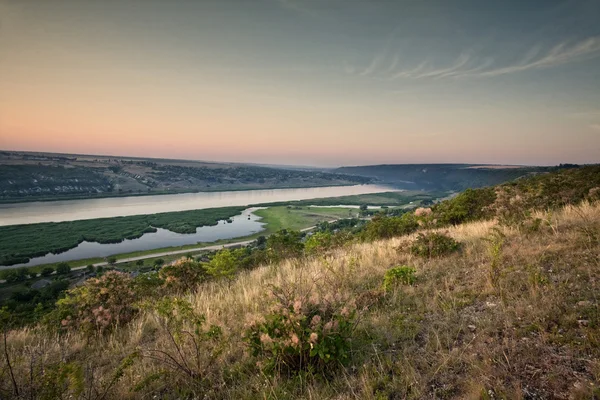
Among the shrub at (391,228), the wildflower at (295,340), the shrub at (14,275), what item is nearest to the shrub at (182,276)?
the wildflower at (295,340)

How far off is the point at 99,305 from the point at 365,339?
20.0 ft

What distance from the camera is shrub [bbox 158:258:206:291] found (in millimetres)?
9430

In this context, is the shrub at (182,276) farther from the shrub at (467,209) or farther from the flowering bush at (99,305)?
the shrub at (467,209)

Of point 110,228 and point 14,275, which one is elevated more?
point 110,228

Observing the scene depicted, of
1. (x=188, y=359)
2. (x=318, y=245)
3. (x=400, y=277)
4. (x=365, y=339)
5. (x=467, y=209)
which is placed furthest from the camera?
(x=467, y=209)

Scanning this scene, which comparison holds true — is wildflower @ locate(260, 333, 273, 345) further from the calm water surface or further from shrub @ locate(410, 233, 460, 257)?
the calm water surface

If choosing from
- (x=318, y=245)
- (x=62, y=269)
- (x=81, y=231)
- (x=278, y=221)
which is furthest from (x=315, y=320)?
(x=81, y=231)

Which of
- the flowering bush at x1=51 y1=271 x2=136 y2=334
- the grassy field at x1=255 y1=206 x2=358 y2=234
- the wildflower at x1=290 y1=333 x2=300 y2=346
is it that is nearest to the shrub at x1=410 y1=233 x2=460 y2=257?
the wildflower at x1=290 y1=333 x2=300 y2=346

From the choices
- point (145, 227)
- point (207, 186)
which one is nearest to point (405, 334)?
point (145, 227)

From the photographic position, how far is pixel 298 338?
3.41 meters

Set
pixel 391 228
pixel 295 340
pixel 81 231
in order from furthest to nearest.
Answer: pixel 81 231 → pixel 391 228 → pixel 295 340

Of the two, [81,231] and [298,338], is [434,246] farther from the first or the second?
[81,231]

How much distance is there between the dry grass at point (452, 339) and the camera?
9.41ft

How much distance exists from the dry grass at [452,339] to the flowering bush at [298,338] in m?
0.21
